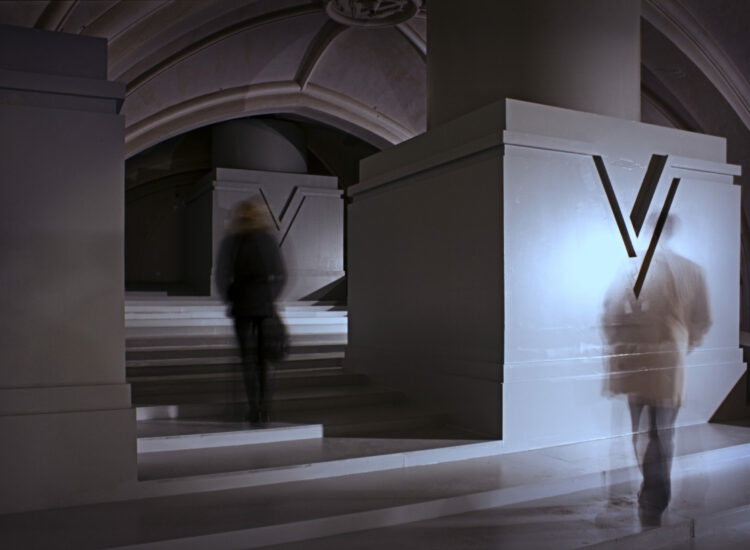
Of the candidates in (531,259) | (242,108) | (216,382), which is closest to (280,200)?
(242,108)

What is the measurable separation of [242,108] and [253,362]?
9.31 meters

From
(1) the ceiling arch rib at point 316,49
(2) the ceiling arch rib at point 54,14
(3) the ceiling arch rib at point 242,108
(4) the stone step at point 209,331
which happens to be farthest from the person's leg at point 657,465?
(3) the ceiling arch rib at point 242,108

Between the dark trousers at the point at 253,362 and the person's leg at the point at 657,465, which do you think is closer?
the person's leg at the point at 657,465

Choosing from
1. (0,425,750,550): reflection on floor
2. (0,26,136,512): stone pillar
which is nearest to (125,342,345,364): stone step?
(0,425,750,550): reflection on floor

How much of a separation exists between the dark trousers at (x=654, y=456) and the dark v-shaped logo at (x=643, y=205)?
1108mm

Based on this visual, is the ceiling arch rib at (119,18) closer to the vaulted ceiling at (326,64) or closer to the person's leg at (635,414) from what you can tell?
the vaulted ceiling at (326,64)

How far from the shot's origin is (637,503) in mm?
4246

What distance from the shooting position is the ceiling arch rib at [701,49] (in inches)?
445

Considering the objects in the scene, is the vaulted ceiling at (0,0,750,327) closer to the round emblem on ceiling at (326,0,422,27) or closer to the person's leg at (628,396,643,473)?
the round emblem on ceiling at (326,0,422,27)

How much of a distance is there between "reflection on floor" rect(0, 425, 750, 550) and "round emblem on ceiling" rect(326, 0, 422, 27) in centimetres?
869

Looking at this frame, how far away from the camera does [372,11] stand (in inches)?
472

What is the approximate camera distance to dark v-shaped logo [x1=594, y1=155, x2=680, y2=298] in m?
6.07

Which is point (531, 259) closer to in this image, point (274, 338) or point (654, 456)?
point (654, 456)

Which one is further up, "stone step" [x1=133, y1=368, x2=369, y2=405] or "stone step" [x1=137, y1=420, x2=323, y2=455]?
"stone step" [x1=133, y1=368, x2=369, y2=405]
